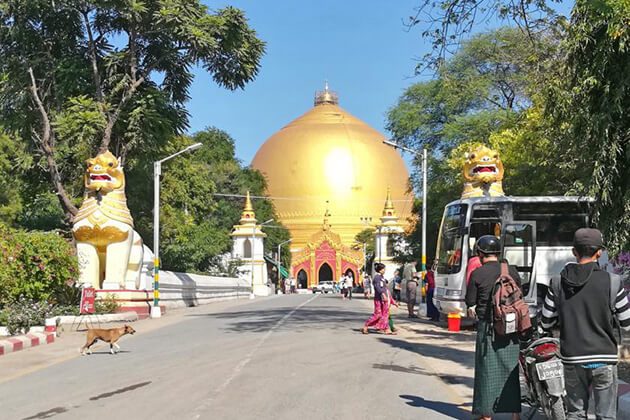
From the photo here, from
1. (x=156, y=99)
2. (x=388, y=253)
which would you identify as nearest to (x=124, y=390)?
(x=156, y=99)

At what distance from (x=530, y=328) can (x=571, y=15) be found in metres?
5.14

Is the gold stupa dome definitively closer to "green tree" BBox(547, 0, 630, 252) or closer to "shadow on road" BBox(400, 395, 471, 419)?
"green tree" BBox(547, 0, 630, 252)

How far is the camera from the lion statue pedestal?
80.0 ft

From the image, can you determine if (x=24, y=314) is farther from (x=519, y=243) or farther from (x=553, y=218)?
(x=553, y=218)

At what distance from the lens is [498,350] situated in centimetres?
656

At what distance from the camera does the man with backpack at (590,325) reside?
5.36 m

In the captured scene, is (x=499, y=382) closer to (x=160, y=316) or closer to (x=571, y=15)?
(x=571, y=15)

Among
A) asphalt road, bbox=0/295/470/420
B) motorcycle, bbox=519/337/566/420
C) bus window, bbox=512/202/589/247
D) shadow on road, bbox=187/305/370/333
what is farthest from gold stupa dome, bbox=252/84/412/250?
motorcycle, bbox=519/337/566/420

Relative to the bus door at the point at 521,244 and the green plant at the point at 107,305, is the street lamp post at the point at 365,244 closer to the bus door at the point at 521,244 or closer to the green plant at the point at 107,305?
the green plant at the point at 107,305

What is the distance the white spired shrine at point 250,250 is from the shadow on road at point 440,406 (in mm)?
51173

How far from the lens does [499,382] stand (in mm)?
6551

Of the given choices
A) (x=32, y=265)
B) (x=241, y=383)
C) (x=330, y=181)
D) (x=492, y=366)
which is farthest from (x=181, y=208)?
(x=330, y=181)

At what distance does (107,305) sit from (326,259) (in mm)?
59700

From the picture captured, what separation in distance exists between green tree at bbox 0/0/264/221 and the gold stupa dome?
194 feet
